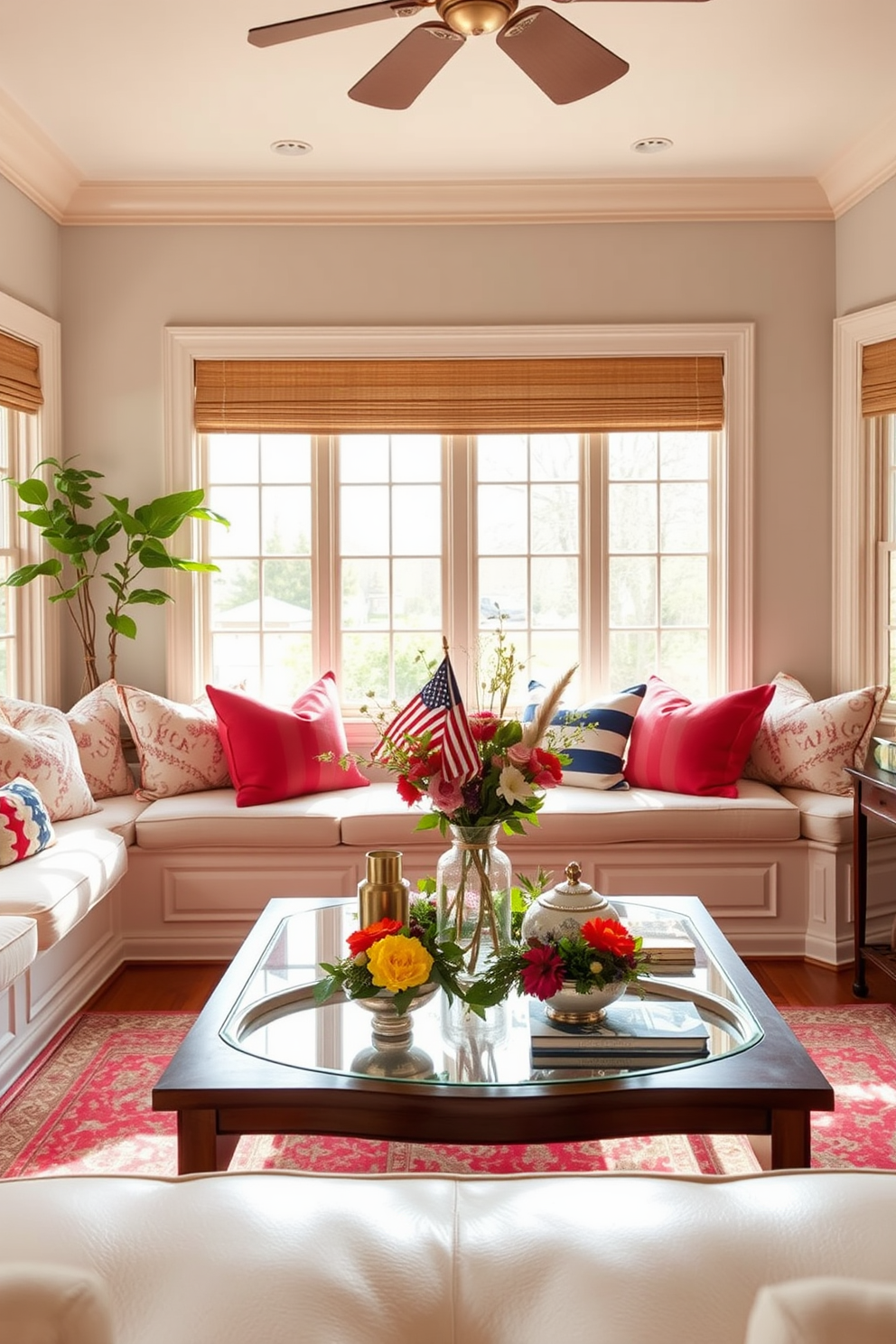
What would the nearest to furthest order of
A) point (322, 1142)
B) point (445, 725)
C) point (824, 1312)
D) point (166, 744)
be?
point (824, 1312) → point (445, 725) → point (322, 1142) → point (166, 744)

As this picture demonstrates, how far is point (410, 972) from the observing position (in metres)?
2.08

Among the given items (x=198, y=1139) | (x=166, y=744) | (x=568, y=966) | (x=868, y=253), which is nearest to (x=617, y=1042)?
(x=568, y=966)

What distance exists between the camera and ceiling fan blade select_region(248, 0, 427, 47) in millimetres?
2266

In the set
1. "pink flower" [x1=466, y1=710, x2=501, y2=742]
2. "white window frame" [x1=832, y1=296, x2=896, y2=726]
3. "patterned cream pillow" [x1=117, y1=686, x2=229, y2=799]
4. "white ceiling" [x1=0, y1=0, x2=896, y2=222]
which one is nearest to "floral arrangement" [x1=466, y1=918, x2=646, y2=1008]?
"pink flower" [x1=466, y1=710, x2=501, y2=742]

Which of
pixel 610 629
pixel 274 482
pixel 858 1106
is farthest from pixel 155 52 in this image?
pixel 858 1106

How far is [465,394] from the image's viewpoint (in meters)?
4.73

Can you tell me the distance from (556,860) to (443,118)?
2.63 m

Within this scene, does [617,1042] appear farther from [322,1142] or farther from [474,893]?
[322,1142]

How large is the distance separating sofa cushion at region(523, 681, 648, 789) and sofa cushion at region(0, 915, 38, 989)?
202 centimetres

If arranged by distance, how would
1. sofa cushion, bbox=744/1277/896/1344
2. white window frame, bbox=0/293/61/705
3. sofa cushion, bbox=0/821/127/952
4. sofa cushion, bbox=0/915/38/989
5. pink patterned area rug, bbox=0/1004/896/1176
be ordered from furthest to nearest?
white window frame, bbox=0/293/61/705
sofa cushion, bbox=0/821/127/952
sofa cushion, bbox=0/915/38/989
pink patterned area rug, bbox=0/1004/896/1176
sofa cushion, bbox=744/1277/896/1344

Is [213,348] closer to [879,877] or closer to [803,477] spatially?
[803,477]

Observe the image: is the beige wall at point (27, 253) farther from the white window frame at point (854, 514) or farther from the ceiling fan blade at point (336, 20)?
the white window frame at point (854, 514)

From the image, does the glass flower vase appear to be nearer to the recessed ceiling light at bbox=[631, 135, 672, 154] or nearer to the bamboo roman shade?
the bamboo roman shade

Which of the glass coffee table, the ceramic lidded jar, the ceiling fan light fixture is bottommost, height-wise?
the glass coffee table
